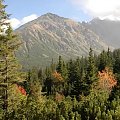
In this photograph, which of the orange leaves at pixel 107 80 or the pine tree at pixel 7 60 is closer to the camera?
the pine tree at pixel 7 60

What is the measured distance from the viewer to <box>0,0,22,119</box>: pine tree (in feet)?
90.1

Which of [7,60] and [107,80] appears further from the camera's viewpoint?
[107,80]

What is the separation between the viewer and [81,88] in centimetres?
7350

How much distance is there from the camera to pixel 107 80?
8406 centimetres

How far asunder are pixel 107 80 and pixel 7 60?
193 ft

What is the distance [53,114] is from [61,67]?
79919 millimetres

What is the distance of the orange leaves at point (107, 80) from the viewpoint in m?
81.1

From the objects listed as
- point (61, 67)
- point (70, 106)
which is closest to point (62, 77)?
point (61, 67)

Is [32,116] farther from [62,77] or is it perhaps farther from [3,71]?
[62,77]

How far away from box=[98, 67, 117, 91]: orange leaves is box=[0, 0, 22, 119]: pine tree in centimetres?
5314

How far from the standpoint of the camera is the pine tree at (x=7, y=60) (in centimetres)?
2745

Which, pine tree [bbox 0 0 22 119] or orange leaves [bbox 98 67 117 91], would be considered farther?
orange leaves [bbox 98 67 117 91]

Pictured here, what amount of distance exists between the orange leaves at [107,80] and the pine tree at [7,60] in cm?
5314

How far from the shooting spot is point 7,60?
27922mm
